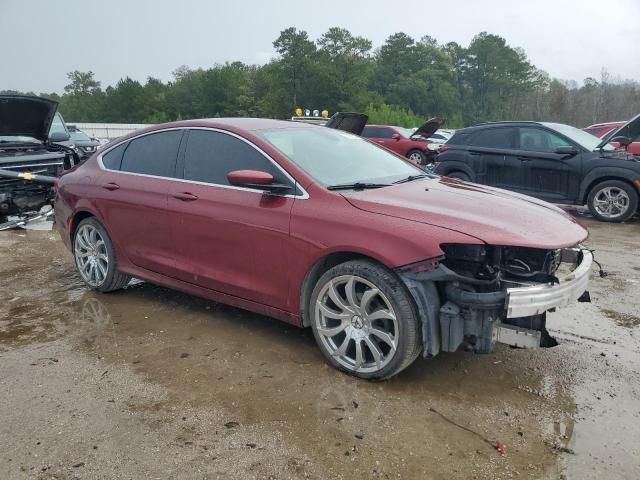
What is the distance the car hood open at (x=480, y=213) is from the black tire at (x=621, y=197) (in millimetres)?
5802

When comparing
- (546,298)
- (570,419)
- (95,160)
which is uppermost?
(95,160)

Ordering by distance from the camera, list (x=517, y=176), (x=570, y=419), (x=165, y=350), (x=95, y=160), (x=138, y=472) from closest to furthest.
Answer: (x=138, y=472) → (x=570, y=419) → (x=165, y=350) → (x=95, y=160) → (x=517, y=176)

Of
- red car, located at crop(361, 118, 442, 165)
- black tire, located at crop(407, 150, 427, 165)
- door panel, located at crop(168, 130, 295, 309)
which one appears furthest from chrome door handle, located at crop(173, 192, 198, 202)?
black tire, located at crop(407, 150, 427, 165)

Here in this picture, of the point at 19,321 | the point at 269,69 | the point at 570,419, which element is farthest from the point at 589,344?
the point at 269,69

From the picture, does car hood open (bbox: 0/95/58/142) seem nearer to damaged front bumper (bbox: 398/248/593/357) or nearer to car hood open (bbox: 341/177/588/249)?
car hood open (bbox: 341/177/588/249)

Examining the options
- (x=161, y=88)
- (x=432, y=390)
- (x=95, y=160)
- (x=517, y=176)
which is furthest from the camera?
(x=161, y=88)

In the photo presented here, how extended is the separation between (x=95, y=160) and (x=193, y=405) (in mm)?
3049

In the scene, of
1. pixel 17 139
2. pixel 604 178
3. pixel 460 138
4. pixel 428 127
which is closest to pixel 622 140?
pixel 604 178

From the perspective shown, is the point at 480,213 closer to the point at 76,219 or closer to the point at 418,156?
the point at 76,219

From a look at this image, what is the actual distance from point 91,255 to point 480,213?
3.71 metres

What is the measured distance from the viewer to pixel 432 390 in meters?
3.29

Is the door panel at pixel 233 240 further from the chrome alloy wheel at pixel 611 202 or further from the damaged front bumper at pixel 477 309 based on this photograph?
the chrome alloy wheel at pixel 611 202

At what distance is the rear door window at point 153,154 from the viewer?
14.7 ft

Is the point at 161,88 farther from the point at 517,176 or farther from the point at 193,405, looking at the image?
the point at 193,405
